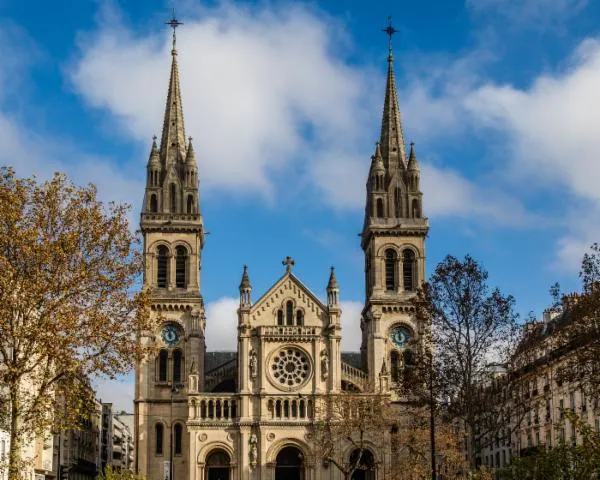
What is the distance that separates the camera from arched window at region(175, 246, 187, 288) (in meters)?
92.1

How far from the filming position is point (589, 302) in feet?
134

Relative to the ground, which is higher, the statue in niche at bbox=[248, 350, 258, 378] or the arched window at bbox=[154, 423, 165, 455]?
the statue in niche at bbox=[248, 350, 258, 378]

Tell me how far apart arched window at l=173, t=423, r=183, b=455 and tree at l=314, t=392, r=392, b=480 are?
12.2 metres

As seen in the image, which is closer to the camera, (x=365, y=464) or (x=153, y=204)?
(x=365, y=464)

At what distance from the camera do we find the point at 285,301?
298ft

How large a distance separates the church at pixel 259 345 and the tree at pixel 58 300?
46328mm

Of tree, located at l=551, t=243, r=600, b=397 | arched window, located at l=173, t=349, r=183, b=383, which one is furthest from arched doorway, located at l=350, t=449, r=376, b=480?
tree, located at l=551, t=243, r=600, b=397

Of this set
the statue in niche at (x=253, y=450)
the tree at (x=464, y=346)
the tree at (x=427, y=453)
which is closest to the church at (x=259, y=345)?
the statue in niche at (x=253, y=450)

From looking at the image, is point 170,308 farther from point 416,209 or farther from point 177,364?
point 416,209

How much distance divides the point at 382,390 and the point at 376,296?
907 centimetres

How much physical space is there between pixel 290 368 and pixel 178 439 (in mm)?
11648

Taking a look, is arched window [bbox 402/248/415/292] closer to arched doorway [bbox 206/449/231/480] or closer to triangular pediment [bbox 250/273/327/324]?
triangular pediment [bbox 250/273/327/324]

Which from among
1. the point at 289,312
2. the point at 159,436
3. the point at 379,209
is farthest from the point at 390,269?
the point at 159,436

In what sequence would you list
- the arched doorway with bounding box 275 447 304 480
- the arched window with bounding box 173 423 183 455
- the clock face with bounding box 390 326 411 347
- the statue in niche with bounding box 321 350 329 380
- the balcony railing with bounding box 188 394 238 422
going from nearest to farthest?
1. the balcony railing with bounding box 188 394 238 422
2. the arched doorway with bounding box 275 447 304 480
3. the statue in niche with bounding box 321 350 329 380
4. the arched window with bounding box 173 423 183 455
5. the clock face with bounding box 390 326 411 347
